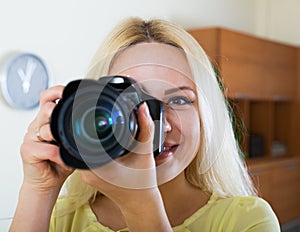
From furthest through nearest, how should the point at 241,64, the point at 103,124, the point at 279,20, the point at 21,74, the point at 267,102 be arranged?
1. the point at 279,20
2. the point at 267,102
3. the point at 241,64
4. the point at 21,74
5. the point at 103,124

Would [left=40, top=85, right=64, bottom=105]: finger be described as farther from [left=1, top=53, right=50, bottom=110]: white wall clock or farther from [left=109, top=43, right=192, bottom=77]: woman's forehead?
[left=1, top=53, right=50, bottom=110]: white wall clock

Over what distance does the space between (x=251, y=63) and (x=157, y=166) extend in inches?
97.5

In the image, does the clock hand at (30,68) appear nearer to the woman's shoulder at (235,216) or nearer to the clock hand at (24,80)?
the clock hand at (24,80)

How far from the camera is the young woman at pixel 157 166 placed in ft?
1.83

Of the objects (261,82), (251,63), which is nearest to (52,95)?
(251,63)

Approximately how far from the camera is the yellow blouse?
27.6 inches

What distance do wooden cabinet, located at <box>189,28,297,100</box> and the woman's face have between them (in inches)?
72.6

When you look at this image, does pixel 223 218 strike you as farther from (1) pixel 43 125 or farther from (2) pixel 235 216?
(1) pixel 43 125

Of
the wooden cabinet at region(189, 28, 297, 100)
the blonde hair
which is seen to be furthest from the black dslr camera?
the wooden cabinet at region(189, 28, 297, 100)

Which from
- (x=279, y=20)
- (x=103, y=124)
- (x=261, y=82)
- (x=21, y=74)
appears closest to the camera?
(x=103, y=124)

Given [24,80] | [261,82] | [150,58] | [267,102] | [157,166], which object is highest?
[150,58]

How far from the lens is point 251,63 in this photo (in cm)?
298

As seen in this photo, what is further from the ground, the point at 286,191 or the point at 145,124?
the point at 145,124

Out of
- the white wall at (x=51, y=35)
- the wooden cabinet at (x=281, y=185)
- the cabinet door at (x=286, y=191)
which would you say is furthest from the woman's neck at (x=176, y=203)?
the cabinet door at (x=286, y=191)
